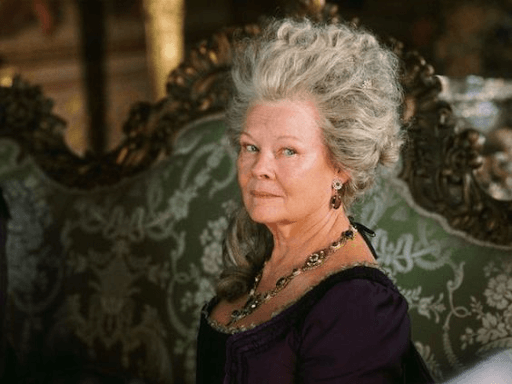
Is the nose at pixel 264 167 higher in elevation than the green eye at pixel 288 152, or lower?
lower

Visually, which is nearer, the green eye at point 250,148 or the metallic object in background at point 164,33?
the green eye at point 250,148

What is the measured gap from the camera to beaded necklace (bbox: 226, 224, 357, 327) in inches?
41.9

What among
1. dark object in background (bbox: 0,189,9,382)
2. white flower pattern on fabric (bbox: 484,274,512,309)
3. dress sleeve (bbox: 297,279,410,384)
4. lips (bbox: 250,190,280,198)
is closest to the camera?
dress sleeve (bbox: 297,279,410,384)

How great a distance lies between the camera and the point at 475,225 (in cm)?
142

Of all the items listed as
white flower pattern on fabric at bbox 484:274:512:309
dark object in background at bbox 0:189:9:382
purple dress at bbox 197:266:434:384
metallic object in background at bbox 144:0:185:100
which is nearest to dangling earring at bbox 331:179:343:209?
purple dress at bbox 197:266:434:384

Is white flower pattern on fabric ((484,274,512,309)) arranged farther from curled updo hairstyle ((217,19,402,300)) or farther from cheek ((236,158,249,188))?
cheek ((236,158,249,188))

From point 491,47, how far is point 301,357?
156 inches

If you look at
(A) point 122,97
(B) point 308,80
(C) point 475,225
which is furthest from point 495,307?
(A) point 122,97

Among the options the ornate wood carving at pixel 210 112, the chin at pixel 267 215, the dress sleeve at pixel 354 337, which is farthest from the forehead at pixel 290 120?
the ornate wood carving at pixel 210 112

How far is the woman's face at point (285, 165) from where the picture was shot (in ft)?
3.37

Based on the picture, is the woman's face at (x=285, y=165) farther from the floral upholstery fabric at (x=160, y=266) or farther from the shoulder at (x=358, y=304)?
the floral upholstery fabric at (x=160, y=266)

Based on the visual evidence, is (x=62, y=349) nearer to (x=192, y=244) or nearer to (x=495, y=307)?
(x=192, y=244)

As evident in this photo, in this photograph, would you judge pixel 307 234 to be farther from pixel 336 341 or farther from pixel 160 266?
pixel 160 266

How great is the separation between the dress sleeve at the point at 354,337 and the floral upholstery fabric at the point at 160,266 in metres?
0.45
